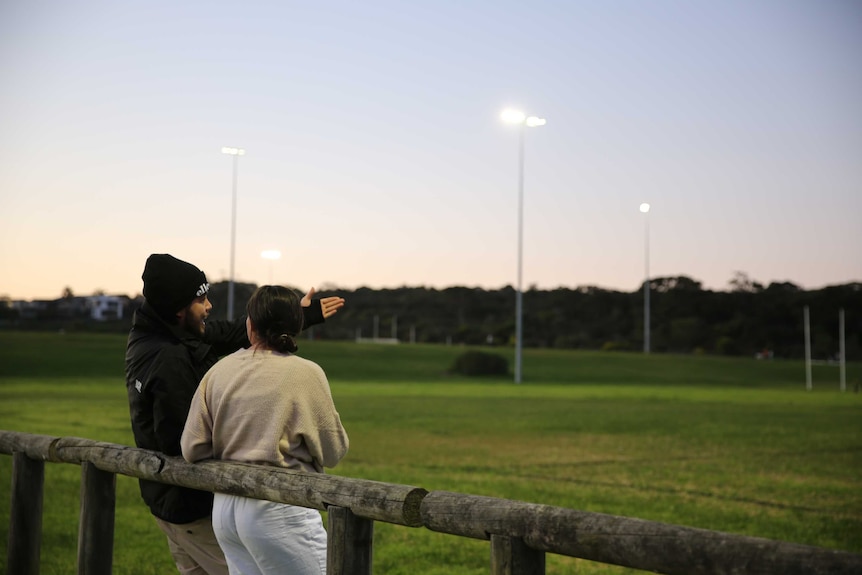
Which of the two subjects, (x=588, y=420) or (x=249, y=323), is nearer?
(x=249, y=323)

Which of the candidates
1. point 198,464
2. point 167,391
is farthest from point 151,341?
point 198,464

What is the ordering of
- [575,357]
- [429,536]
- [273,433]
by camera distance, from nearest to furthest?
[273,433], [429,536], [575,357]

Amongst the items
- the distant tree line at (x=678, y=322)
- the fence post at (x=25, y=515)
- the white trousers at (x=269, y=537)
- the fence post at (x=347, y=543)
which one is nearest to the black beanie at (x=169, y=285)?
the white trousers at (x=269, y=537)

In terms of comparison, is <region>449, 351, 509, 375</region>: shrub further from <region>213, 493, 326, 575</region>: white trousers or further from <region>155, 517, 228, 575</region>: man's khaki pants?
<region>213, 493, 326, 575</region>: white trousers

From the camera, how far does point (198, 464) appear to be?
396 centimetres

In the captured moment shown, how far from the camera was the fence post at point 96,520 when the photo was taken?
473cm

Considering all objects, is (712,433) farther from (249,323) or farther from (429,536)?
(249,323)

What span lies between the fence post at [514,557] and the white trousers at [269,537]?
3.02ft

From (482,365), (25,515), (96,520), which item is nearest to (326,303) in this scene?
(96,520)

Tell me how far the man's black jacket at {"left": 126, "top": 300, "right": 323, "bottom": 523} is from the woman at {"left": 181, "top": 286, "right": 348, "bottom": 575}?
8.9 inches

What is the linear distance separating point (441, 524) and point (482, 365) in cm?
5881

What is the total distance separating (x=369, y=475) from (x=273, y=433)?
10.7 m

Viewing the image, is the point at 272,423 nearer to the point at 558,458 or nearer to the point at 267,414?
the point at 267,414

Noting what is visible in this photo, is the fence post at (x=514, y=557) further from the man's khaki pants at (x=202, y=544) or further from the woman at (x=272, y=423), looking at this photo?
the man's khaki pants at (x=202, y=544)
